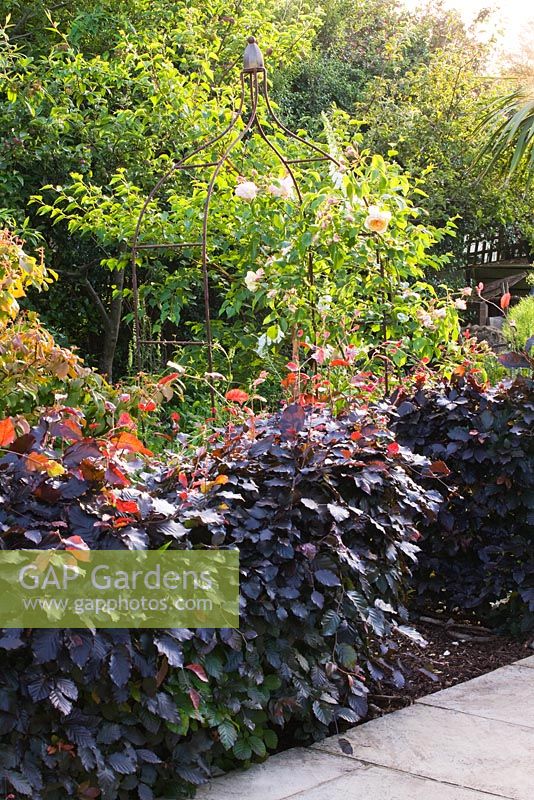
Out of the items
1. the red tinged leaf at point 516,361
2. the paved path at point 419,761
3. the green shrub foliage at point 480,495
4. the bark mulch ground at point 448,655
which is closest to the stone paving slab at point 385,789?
the paved path at point 419,761

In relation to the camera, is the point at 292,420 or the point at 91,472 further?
the point at 292,420

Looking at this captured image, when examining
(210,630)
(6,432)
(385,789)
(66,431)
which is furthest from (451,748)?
(6,432)

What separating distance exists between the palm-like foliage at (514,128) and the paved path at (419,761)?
7.27m

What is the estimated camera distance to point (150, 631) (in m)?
→ 2.36

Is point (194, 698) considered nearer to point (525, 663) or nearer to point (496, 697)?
point (496, 697)

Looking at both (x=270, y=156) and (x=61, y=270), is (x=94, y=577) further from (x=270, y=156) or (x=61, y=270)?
(x=61, y=270)

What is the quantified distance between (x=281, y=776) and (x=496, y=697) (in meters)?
1.01


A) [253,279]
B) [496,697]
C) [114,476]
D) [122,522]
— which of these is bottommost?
[496,697]

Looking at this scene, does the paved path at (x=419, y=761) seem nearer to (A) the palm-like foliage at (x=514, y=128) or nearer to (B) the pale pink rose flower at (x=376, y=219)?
(B) the pale pink rose flower at (x=376, y=219)

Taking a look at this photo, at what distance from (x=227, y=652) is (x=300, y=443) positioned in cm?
75


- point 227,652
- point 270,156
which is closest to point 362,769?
point 227,652

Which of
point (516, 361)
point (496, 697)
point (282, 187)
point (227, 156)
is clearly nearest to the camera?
point (496, 697)

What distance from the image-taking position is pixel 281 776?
2.62 meters

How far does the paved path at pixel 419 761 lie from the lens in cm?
251
